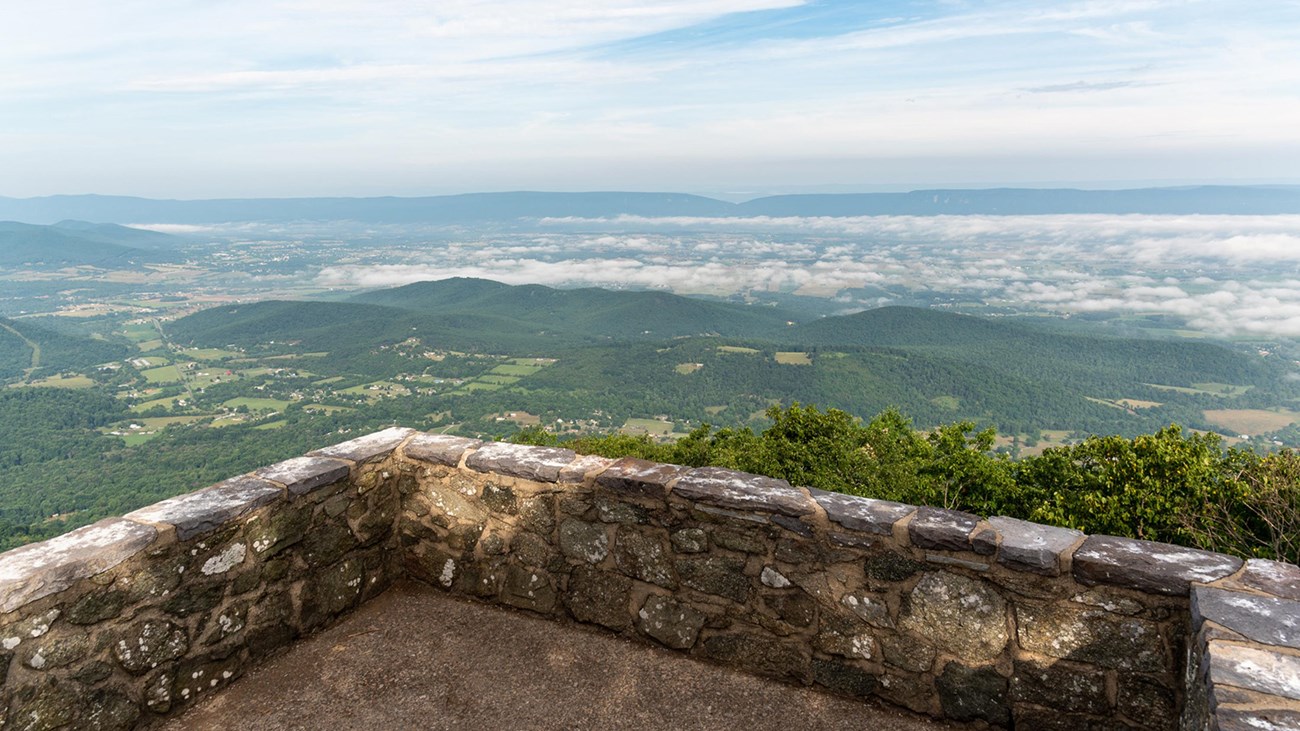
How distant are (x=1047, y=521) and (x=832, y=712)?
279 cm

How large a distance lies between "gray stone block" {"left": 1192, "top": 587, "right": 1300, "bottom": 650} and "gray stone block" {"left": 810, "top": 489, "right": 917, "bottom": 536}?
1.11 meters

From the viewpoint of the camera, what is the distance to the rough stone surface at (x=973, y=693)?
9.68 feet

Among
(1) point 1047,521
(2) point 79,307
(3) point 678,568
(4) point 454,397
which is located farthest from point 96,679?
(2) point 79,307

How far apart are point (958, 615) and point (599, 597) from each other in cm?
194

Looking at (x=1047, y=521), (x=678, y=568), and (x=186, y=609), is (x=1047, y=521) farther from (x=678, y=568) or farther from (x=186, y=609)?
(x=186, y=609)

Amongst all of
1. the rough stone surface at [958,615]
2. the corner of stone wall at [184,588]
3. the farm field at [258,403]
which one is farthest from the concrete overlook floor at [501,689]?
the farm field at [258,403]

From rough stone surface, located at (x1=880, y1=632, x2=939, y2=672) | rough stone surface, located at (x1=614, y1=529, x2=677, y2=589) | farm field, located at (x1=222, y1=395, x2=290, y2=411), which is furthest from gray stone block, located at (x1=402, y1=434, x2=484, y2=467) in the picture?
farm field, located at (x1=222, y1=395, x2=290, y2=411)

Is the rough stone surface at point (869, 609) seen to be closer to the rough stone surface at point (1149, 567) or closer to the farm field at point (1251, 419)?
the rough stone surface at point (1149, 567)

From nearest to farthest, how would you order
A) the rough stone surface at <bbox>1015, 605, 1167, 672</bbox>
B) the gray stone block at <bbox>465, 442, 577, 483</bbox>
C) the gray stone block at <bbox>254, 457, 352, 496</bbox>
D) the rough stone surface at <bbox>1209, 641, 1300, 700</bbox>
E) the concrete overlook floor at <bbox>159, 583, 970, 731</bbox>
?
the rough stone surface at <bbox>1209, 641, 1300, 700</bbox>
the rough stone surface at <bbox>1015, 605, 1167, 672</bbox>
the concrete overlook floor at <bbox>159, 583, 970, 731</bbox>
the gray stone block at <bbox>254, 457, 352, 496</bbox>
the gray stone block at <bbox>465, 442, 577, 483</bbox>

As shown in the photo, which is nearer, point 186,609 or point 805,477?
point 186,609

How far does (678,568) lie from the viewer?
3584 millimetres

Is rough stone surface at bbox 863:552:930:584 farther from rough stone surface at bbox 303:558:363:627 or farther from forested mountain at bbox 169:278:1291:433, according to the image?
forested mountain at bbox 169:278:1291:433

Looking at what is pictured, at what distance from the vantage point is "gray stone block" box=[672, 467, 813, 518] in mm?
3273

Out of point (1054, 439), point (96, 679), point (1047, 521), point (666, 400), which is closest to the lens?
point (96, 679)
